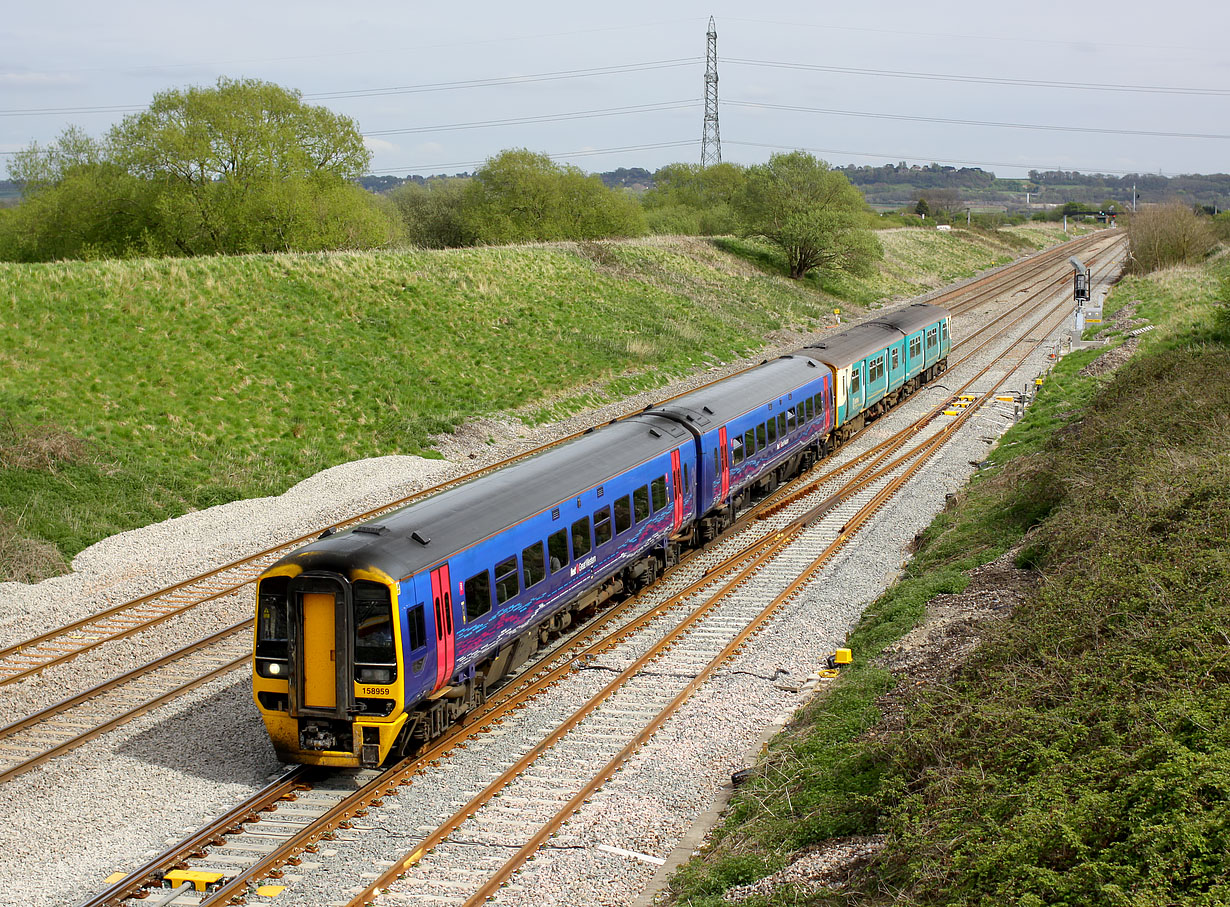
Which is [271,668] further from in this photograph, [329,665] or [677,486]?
[677,486]

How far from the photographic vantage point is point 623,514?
59.4ft

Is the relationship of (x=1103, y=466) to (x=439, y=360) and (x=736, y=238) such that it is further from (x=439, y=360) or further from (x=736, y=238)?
(x=736, y=238)

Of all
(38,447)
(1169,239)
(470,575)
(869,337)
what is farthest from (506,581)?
(1169,239)

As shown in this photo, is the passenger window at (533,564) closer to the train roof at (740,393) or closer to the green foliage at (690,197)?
the train roof at (740,393)

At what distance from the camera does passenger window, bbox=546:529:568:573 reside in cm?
1580

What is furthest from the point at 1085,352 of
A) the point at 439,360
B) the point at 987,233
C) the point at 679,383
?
the point at 987,233

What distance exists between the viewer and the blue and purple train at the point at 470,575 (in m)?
12.3

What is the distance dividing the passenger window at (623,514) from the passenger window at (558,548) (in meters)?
1.83

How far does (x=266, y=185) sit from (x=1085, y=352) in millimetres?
35734

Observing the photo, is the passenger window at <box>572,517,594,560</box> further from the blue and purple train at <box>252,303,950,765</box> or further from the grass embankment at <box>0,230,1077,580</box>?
the grass embankment at <box>0,230,1077,580</box>

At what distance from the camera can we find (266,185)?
154 ft

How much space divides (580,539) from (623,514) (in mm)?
1628

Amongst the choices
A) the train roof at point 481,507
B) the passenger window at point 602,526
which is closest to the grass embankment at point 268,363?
the train roof at point 481,507

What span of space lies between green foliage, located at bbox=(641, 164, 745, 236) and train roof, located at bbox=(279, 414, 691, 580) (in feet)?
215
